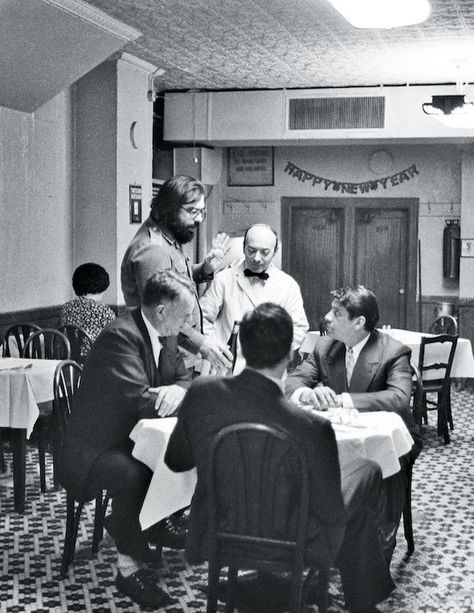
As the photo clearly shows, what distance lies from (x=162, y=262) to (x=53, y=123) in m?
3.82

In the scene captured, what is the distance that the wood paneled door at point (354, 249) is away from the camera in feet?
32.2

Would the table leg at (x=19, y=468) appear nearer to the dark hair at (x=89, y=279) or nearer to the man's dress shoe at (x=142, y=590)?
the dark hair at (x=89, y=279)

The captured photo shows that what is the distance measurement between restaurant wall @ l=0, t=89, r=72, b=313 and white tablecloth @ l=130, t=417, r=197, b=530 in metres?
3.81

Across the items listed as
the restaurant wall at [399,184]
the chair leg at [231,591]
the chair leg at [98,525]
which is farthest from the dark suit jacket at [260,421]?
the restaurant wall at [399,184]

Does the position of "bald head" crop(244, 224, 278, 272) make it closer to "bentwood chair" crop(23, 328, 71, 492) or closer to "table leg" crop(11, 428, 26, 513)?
"bentwood chair" crop(23, 328, 71, 492)

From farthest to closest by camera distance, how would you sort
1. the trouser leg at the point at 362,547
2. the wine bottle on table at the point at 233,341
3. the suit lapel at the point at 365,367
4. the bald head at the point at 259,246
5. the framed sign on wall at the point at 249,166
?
the framed sign on wall at the point at 249,166
the bald head at the point at 259,246
the wine bottle on table at the point at 233,341
the suit lapel at the point at 365,367
the trouser leg at the point at 362,547

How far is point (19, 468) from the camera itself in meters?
4.70

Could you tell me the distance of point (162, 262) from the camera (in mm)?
3996

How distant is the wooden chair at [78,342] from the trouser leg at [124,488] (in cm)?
217

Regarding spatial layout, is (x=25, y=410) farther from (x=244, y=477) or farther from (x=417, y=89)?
(x=417, y=89)

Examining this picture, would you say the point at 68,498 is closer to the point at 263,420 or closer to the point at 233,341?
the point at 263,420

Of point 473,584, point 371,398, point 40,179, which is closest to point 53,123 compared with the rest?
point 40,179

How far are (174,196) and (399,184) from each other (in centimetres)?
598

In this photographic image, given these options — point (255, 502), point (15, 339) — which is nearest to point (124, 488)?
point (255, 502)
